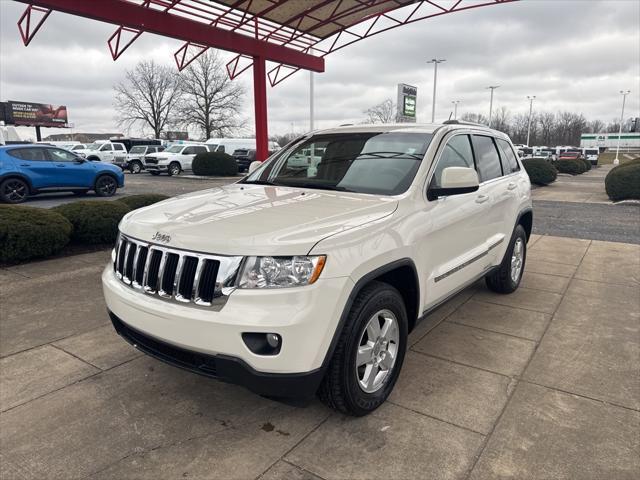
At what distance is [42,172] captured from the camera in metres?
13.9

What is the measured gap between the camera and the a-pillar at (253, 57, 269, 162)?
13781 mm

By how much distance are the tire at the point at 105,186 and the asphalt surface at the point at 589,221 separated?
1312 centimetres

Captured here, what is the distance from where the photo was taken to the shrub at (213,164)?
83.0ft

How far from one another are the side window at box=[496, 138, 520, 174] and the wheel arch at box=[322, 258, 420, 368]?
255cm

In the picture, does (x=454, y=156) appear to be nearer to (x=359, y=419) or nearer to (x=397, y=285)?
(x=397, y=285)

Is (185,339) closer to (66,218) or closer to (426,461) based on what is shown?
(426,461)

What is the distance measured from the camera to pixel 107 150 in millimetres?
32344

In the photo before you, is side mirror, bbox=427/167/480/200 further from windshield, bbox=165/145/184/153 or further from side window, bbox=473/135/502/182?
windshield, bbox=165/145/184/153

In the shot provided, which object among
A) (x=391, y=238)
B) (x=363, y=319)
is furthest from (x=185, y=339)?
(x=391, y=238)

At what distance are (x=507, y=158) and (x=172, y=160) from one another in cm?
2459

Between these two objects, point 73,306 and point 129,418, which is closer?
point 129,418

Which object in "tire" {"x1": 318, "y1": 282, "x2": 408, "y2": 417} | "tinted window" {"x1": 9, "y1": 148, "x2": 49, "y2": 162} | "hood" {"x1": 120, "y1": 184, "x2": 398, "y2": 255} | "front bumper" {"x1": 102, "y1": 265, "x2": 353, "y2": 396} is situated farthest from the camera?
"tinted window" {"x1": 9, "y1": 148, "x2": 49, "y2": 162}

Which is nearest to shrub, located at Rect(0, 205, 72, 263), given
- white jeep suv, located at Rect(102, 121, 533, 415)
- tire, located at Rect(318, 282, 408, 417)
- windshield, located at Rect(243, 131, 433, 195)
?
windshield, located at Rect(243, 131, 433, 195)

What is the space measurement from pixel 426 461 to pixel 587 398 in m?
1.41
